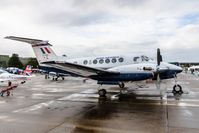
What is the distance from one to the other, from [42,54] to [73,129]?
12.3 meters

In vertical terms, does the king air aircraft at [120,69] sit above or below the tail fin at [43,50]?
A: below

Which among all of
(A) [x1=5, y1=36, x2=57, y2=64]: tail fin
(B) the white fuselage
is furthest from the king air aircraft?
(A) [x1=5, y1=36, x2=57, y2=64]: tail fin

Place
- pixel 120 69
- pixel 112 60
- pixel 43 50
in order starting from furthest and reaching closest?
1. pixel 43 50
2. pixel 112 60
3. pixel 120 69

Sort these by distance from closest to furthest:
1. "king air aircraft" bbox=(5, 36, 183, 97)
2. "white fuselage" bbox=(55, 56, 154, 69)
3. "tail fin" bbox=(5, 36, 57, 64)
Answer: "king air aircraft" bbox=(5, 36, 183, 97) < "white fuselage" bbox=(55, 56, 154, 69) < "tail fin" bbox=(5, 36, 57, 64)

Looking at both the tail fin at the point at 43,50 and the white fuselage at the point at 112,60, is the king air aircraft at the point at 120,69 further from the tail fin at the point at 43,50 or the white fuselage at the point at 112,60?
the tail fin at the point at 43,50

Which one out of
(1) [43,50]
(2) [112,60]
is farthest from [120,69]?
(1) [43,50]

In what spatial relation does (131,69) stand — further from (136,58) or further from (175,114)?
(175,114)

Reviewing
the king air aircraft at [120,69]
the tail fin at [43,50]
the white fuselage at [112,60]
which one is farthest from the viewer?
the tail fin at [43,50]

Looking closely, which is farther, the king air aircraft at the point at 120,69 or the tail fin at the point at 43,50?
the tail fin at the point at 43,50

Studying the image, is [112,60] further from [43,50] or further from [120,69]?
[43,50]

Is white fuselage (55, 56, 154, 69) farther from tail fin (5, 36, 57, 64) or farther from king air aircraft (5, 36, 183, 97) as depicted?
tail fin (5, 36, 57, 64)

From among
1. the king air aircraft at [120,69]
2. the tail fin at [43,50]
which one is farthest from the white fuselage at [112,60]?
the tail fin at [43,50]

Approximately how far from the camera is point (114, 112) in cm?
953

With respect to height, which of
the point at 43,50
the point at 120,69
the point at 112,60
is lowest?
the point at 120,69
